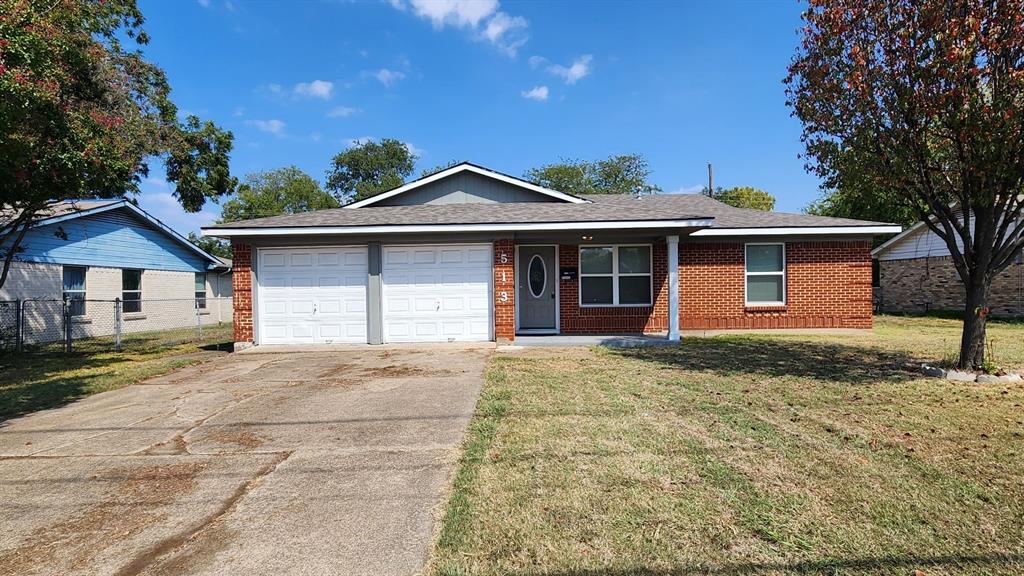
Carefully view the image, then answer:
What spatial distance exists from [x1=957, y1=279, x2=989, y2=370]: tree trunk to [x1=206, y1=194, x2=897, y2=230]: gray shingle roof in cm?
446

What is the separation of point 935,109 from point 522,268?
27.5ft

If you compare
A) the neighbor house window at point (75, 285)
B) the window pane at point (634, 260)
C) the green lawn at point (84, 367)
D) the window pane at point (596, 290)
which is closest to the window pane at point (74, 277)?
the neighbor house window at point (75, 285)

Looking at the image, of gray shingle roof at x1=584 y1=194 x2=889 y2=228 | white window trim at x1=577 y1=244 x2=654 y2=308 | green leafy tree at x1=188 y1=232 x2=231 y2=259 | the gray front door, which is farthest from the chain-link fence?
green leafy tree at x1=188 y1=232 x2=231 y2=259

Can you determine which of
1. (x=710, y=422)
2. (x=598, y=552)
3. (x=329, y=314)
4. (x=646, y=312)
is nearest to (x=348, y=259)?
(x=329, y=314)

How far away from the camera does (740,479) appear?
3520 millimetres

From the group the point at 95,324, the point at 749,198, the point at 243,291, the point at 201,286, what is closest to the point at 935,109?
the point at 243,291

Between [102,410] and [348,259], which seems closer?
[102,410]

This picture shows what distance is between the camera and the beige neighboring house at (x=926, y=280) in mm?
17359

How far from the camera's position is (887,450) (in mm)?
4027

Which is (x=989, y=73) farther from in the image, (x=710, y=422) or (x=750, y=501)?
(x=750, y=501)

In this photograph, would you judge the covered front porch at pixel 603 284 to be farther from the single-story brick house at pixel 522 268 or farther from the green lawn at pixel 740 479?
the green lawn at pixel 740 479

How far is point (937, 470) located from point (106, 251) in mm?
21819

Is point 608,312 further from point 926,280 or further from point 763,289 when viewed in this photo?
point 926,280

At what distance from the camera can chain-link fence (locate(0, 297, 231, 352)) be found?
12734mm
